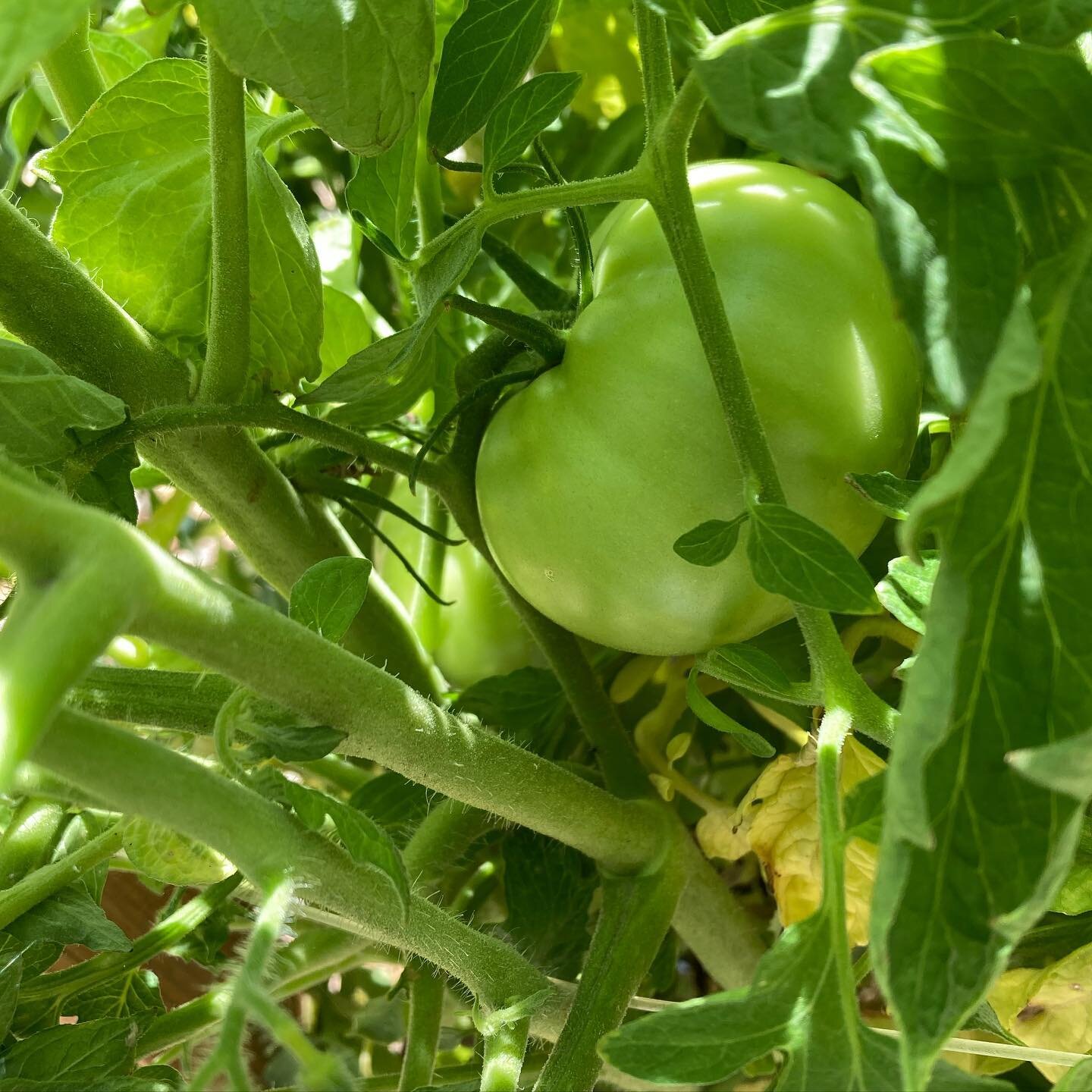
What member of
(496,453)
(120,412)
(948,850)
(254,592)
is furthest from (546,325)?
(254,592)

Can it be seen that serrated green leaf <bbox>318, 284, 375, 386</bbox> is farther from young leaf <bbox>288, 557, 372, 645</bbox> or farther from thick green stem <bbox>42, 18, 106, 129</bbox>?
young leaf <bbox>288, 557, 372, 645</bbox>

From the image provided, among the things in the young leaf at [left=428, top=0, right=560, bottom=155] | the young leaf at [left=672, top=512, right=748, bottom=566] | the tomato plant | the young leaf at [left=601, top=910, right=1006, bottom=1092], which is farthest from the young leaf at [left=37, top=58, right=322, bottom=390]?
the young leaf at [left=601, top=910, right=1006, bottom=1092]

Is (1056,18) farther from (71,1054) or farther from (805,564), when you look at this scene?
(71,1054)

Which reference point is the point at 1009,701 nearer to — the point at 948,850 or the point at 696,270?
the point at 948,850

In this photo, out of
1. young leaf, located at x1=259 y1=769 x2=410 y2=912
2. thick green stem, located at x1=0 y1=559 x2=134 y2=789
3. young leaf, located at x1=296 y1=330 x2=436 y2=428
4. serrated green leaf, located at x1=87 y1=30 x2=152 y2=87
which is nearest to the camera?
thick green stem, located at x1=0 y1=559 x2=134 y2=789

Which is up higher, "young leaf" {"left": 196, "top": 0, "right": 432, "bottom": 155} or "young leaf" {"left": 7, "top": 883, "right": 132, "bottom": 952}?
"young leaf" {"left": 196, "top": 0, "right": 432, "bottom": 155}

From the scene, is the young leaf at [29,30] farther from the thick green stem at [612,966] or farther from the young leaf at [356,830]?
the thick green stem at [612,966]
